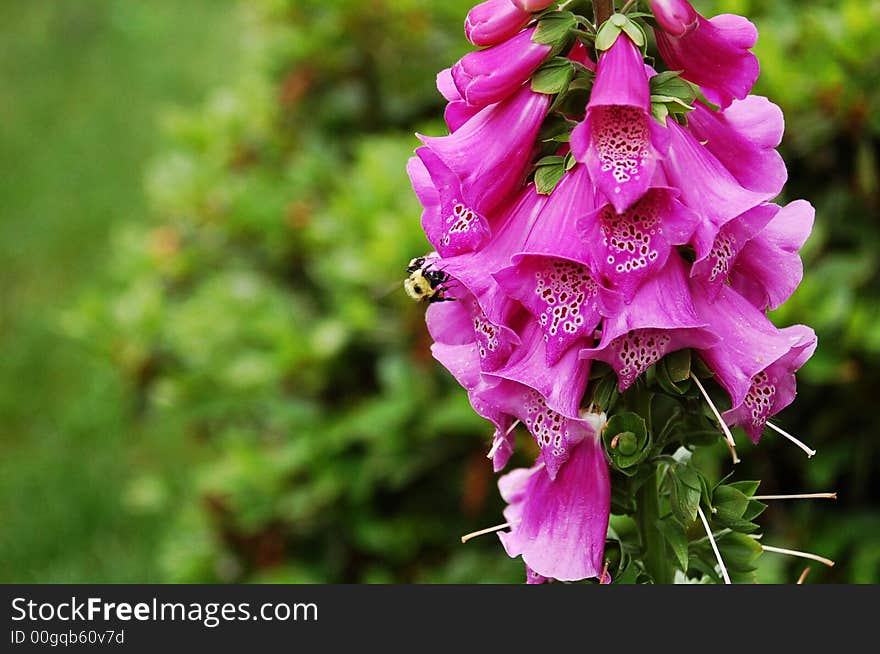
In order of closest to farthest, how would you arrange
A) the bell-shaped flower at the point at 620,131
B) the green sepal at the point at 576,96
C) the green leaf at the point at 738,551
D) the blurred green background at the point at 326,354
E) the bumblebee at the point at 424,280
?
1. the bell-shaped flower at the point at 620,131
2. the green sepal at the point at 576,96
3. the green leaf at the point at 738,551
4. the bumblebee at the point at 424,280
5. the blurred green background at the point at 326,354

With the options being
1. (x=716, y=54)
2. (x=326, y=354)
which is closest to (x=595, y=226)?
Answer: (x=716, y=54)

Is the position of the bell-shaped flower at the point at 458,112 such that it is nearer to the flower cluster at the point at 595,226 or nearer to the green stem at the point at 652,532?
the flower cluster at the point at 595,226

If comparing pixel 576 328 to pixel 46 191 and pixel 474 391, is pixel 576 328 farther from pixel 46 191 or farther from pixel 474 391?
pixel 46 191

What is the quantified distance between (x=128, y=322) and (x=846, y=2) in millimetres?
2142

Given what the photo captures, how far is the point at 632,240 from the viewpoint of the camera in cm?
102

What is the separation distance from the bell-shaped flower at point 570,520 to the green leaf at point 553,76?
37cm

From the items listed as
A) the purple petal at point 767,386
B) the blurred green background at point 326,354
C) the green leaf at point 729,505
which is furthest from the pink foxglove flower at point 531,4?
the blurred green background at point 326,354

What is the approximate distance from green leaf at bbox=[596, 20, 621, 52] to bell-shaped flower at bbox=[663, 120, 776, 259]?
0.10m

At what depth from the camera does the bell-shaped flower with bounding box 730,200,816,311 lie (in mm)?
1126

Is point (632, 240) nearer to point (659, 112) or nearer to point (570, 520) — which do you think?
point (659, 112)

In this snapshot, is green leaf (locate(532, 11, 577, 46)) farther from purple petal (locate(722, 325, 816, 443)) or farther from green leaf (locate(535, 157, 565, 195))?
purple petal (locate(722, 325, 816, 443))

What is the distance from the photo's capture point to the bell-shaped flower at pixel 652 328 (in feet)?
3.28

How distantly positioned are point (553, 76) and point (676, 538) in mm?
532

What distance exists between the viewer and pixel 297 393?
2.79 m
